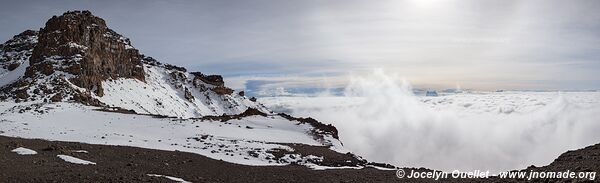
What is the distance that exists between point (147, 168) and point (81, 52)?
166ft

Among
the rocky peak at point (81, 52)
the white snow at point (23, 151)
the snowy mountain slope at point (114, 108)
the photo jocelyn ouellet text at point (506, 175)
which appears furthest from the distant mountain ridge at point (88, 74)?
the photo jocelyn ouellet text at point (506, 175)

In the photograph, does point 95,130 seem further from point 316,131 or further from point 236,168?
point 316,131

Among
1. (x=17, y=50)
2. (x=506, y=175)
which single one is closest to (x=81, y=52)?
(x=17, y=50)

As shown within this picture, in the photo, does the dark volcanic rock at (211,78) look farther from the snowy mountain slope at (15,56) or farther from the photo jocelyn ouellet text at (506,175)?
the photo jocelyn ouellet text at (506,175)

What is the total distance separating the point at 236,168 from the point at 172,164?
9.62 feet

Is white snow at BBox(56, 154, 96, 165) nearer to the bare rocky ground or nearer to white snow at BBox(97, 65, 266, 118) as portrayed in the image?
the bare rocky ground

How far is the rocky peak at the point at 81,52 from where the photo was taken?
5434 centimetres

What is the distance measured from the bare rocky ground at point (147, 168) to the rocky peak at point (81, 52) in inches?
1467

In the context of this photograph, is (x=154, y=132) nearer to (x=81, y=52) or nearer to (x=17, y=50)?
(x=81, y=52)

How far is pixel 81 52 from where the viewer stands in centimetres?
6006

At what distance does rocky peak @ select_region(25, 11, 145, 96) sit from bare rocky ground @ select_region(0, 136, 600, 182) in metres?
37.3

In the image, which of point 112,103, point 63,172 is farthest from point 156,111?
point 63,172

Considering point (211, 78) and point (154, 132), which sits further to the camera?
point (211, 78)

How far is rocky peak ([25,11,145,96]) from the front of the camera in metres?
54.3
